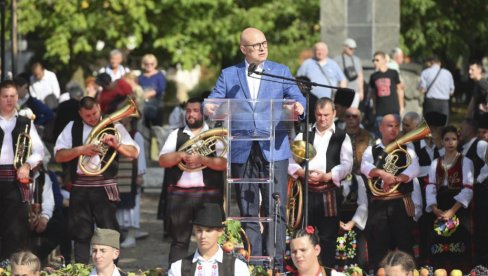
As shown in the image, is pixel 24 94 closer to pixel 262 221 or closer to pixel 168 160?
pixel 168 160

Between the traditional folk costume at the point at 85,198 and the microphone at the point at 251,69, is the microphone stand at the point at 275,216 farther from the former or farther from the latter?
the traditional folk costume at the point at 85,198

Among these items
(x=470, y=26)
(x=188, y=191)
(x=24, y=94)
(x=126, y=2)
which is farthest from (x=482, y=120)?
(x=470, y=26)

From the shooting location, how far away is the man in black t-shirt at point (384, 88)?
20812 mm

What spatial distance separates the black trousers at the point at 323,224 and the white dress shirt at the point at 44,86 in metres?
8.83

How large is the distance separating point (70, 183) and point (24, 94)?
12.0ft

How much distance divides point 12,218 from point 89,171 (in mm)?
899

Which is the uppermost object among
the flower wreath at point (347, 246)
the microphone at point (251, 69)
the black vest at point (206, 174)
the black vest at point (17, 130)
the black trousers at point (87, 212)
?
the microphone at point (251, 69)

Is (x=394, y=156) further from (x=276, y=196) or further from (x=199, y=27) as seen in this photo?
(x=199, y=27)

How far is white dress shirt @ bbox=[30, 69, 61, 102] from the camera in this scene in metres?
21.7

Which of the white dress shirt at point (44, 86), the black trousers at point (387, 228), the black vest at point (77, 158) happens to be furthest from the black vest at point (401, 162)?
the white dress shirt at point (44, 86)

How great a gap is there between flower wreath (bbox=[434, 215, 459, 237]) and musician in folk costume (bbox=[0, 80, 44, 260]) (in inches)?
150

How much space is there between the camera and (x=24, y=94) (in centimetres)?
1772

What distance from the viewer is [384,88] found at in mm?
20891

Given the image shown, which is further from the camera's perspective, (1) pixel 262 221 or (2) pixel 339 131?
(2) pixel 339 131
